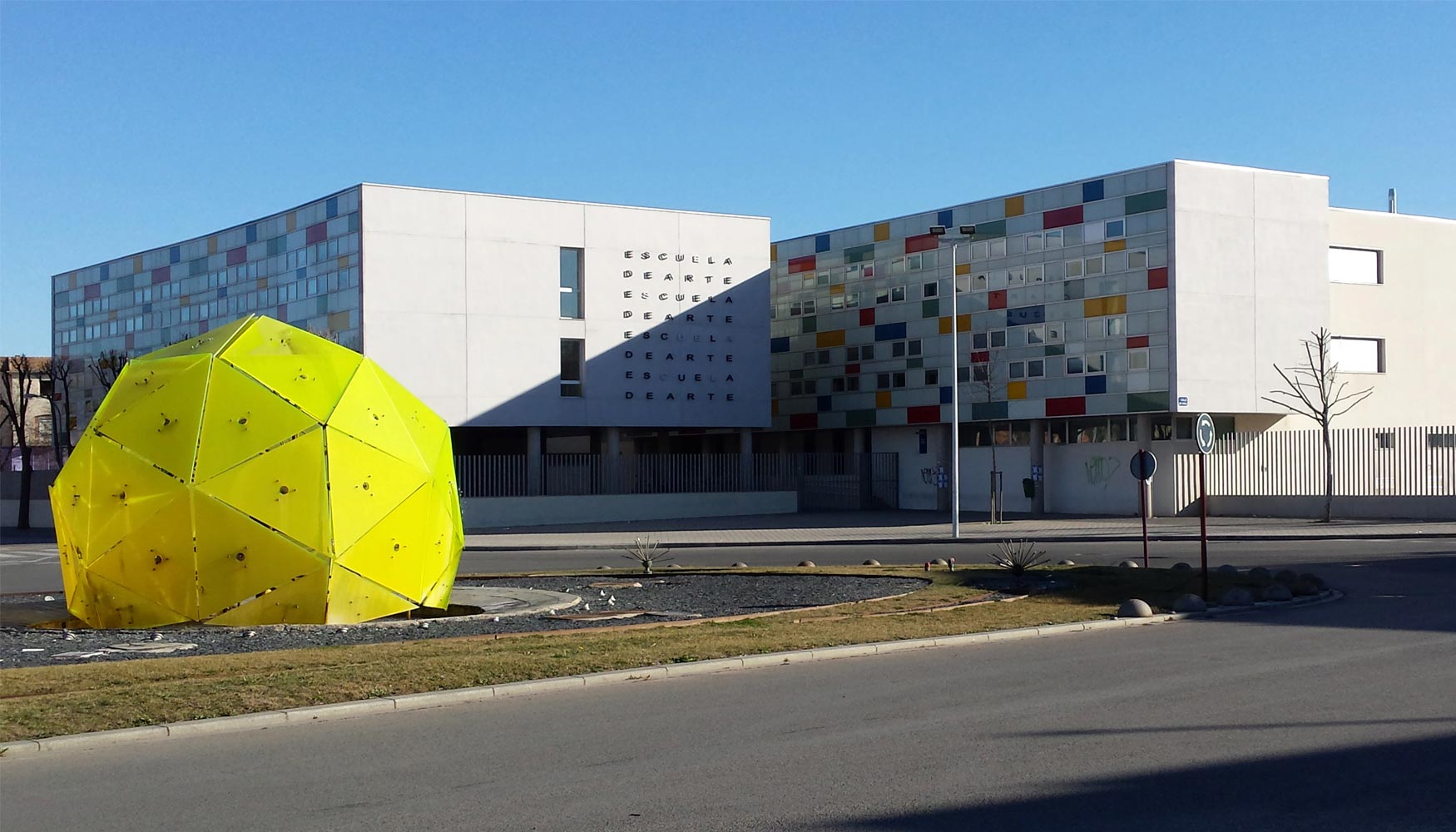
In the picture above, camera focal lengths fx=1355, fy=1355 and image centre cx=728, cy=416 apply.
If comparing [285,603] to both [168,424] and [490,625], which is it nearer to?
[490,625]

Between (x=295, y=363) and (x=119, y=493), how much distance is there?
95.5 inches

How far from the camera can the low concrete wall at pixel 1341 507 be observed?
122 ft

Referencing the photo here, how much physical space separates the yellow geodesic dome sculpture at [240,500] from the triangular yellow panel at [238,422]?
0.04 ft

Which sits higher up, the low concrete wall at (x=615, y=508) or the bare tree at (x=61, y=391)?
the bare tree at (x=61, y=391)

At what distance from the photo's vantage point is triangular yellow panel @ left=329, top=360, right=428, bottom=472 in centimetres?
1564

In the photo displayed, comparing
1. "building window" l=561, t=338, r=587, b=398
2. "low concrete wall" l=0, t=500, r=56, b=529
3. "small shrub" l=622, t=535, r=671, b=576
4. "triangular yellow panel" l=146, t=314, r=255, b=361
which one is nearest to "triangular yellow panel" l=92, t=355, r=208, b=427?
"triangular yellow panel" l=146, t=314, r=255, b=361

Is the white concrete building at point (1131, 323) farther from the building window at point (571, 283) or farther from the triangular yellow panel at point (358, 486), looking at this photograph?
the triangular yellow panel at point (358, 486)

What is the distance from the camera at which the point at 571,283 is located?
47812 mm

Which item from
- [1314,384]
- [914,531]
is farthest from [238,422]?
[1314,384]

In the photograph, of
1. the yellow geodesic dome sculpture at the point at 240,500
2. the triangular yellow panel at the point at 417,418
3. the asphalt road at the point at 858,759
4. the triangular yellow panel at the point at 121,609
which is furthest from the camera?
the triangular yellow panel at the point at 417,418

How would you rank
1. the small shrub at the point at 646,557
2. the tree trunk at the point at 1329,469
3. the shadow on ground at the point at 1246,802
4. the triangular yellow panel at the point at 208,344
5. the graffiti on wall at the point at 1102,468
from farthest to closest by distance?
the graffiti on wall at the point at 1102,468, the tree trunk at the point at 1329,469, the small shrub at the point at 646,557, the triangular yellow panel at the point at 208,344, the shadow on ground at the point at 1246,802

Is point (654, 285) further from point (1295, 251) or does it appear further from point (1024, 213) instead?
point (1295, 251)

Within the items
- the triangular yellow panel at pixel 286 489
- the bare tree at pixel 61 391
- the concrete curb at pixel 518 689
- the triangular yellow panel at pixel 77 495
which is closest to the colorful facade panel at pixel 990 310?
the concrete curb at pixel 518 689

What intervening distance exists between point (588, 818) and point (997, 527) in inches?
1310
